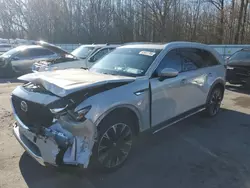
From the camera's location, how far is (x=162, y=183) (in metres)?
3.23

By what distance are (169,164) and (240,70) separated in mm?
7079

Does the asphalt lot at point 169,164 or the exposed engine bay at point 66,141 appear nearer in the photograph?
the exposed engine bay at point 66,141

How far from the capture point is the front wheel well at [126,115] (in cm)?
Answer: 326

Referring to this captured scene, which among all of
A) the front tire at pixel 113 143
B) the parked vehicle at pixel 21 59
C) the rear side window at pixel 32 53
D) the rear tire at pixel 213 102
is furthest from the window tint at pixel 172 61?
the rear side window at pixel 32 53

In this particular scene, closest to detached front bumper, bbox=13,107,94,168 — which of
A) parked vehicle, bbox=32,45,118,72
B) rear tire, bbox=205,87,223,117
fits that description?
rear tire, bbox=205,87,223,117

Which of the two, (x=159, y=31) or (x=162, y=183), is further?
(x=159, y=31)

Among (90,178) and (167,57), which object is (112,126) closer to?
(90,178)

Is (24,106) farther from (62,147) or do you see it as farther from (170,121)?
(170,121)

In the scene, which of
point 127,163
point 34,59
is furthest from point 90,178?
point 34,59

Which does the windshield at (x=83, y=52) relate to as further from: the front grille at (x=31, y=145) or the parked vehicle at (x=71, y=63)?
the front grille at (x=31, y=145)

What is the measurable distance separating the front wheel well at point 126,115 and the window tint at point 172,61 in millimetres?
934

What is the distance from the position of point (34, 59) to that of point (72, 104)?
1085cm

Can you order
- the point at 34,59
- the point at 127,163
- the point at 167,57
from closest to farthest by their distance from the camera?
the point at 127,163 < the point at 167,57 < the point at 34,59

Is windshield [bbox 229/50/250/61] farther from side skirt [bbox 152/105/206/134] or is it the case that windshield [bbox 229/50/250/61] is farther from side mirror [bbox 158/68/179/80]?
side mirror [bbox 158/68/179/80]
